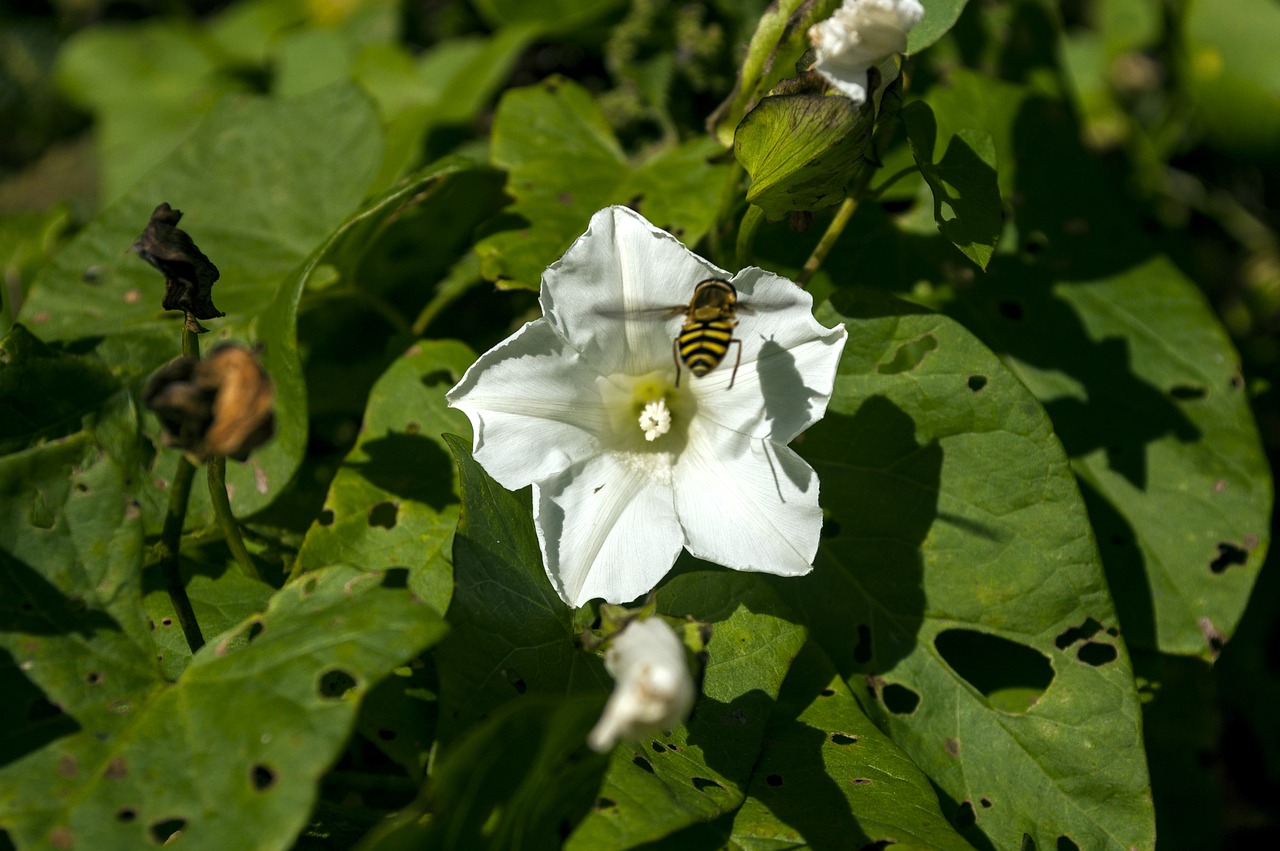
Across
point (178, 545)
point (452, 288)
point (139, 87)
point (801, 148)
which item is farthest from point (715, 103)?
point (139, 87)

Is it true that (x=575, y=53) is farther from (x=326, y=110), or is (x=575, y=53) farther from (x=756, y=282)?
(x=756, y=282)

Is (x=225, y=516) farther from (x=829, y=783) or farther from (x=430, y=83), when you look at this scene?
(x=430, y=83)

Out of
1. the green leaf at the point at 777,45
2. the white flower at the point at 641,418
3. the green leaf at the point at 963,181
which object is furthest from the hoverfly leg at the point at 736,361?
the green leaf at the point at 777,45

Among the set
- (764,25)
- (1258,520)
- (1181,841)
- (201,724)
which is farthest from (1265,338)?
(201,724)

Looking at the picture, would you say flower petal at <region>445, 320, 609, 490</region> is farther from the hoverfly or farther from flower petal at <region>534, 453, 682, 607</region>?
the hoverfly

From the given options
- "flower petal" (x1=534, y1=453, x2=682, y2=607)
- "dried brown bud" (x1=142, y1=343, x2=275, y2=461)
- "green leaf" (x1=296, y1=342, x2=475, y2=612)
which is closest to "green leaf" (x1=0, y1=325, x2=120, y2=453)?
"green leaf" (x1=296, y1=342, x2=475, y2=612)

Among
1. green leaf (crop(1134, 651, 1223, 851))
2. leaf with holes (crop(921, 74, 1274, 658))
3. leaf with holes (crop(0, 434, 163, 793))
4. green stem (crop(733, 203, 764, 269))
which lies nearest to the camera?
leaf with holes (crop(0, 434, 163, 793))
